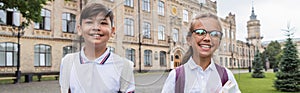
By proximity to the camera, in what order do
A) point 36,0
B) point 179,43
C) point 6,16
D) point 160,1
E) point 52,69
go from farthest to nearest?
1. point 52,69
2. point 6,16
3. point 36,0
4. point 179,43
5. point 160,1

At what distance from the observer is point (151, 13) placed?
180cm

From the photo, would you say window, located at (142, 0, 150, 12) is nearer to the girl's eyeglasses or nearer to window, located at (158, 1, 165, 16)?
window, located at (158, 1, 165, 16)

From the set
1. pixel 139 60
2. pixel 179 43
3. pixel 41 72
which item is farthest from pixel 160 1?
pixel 41 72

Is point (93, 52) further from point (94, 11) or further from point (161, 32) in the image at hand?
point (161, 32)

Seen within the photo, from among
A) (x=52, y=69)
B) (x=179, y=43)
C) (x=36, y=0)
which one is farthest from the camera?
(x=52, y=69)

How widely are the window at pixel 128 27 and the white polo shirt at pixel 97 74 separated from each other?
0.18 meters

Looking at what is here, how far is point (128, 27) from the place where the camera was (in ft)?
5.96

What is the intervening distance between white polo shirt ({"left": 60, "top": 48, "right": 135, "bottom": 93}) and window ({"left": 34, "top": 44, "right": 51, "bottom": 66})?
20.2 metres

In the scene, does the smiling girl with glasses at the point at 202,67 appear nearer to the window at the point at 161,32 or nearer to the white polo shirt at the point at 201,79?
the white polo shirt at the point at 201,79

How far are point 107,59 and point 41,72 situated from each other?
1934 cm

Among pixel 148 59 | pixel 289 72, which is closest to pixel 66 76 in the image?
pixel 148 59

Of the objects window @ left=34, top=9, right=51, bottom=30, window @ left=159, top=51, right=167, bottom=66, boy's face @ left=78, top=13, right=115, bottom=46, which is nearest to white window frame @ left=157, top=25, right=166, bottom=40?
window @ left=159, top=51, right=167, bottom=66

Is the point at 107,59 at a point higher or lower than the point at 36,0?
lower

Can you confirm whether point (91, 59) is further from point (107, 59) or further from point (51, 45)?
point (51, 45)
